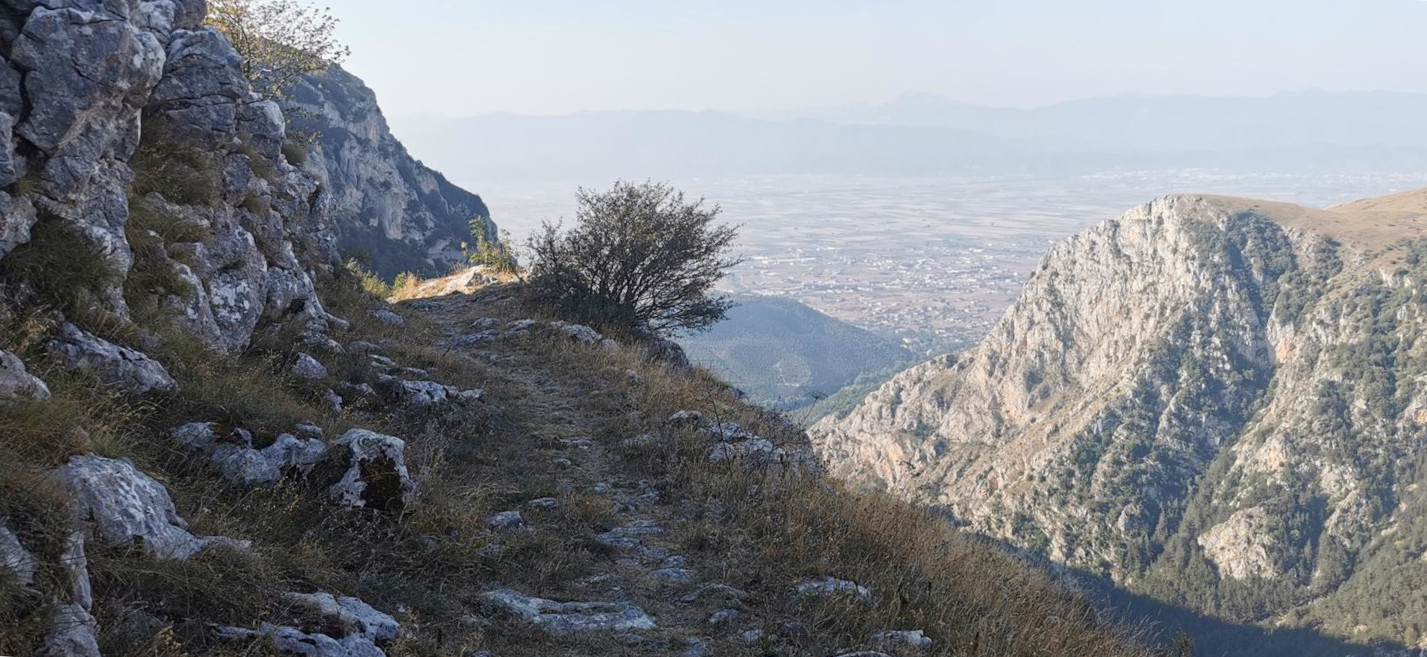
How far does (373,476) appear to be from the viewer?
6512mm

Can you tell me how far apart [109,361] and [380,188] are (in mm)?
85823

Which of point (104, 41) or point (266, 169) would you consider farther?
point (266, 169)

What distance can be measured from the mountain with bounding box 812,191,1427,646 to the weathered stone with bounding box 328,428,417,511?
13308cm

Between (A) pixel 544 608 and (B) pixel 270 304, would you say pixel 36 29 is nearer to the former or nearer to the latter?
(B) pixel 270 304

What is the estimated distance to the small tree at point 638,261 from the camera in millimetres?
20578

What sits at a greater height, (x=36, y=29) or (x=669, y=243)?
(x=36, y=29)

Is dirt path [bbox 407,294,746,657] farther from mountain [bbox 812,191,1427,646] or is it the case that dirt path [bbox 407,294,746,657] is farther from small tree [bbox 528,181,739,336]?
mountain [bbox 812,191,1427,646]

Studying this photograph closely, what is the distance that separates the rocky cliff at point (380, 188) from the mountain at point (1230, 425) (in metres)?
91.0

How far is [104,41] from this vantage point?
25.0 feet

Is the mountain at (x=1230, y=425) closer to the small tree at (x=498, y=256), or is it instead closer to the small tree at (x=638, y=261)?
the small tree at (x=498, y=256)

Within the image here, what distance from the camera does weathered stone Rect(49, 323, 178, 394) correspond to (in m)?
6.20

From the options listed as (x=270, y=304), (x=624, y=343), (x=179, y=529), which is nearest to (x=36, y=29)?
(x=270, y=304)

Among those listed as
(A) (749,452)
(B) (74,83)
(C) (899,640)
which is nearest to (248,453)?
(B) (74,83)

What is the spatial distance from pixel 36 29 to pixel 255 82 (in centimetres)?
1511
